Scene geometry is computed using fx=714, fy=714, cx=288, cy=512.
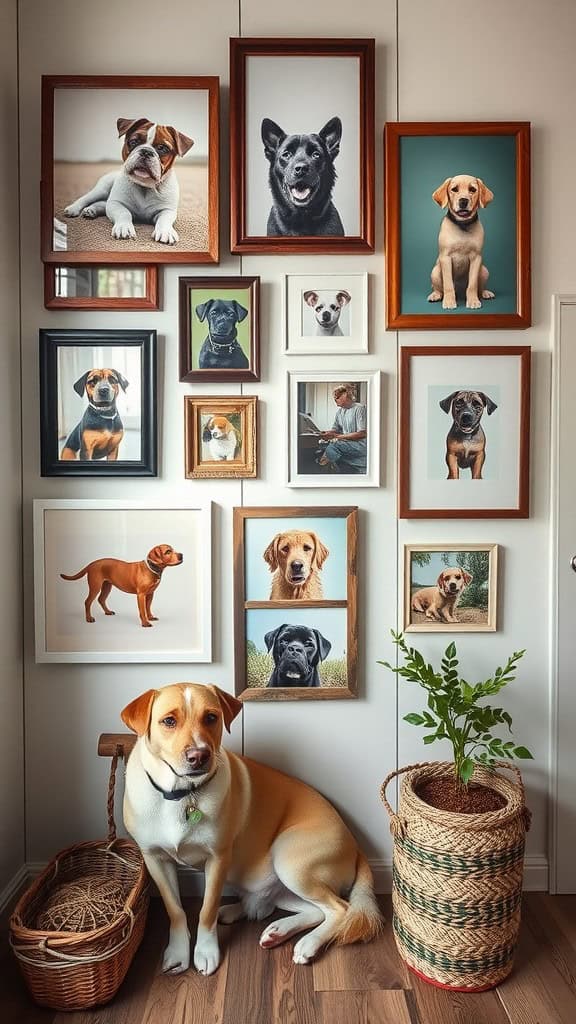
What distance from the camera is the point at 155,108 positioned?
6.59 feet

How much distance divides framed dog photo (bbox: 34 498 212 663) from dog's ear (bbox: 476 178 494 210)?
1.20 m

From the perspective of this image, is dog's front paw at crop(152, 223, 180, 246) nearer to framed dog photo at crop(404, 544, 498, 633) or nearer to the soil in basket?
framed dog photo at crop(404, 544, 498, 633)

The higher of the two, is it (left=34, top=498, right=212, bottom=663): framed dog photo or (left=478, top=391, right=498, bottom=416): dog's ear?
(left=478, top=391, right=498, bottom=416): dog's ear

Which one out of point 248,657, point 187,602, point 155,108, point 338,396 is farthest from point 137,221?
point 248,657

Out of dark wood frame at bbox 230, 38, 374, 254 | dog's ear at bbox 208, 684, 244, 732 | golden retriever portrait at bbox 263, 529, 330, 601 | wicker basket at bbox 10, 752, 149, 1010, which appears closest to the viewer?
wicker basket at bbox 10, 752, 149, 1010

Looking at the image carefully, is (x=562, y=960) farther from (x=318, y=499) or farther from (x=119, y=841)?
(x=318, y=499)

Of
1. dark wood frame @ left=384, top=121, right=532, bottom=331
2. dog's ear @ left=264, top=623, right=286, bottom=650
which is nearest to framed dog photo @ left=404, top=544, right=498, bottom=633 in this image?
dog's ear @ left=264, top=623, right=286, bottom=650

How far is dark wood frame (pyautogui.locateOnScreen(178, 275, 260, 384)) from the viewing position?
2.04 meters

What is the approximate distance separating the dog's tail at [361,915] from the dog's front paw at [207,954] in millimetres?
309

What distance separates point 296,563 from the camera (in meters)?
2.09

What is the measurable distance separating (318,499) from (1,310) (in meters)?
1.03

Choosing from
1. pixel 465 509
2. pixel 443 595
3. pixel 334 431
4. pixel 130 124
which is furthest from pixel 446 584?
pixel 130 124

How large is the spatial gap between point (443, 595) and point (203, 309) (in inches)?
42.7

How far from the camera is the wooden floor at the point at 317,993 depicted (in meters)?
1.63
